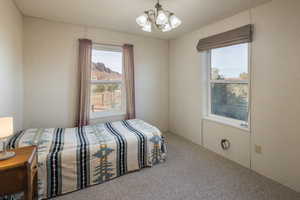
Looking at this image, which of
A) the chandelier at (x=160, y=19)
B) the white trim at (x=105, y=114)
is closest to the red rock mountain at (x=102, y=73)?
the white trim at (x=105, y=114)

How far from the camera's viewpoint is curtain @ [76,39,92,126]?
123 inches

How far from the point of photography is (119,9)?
2.49 meters

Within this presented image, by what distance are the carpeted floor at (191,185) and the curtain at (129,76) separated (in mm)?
1410

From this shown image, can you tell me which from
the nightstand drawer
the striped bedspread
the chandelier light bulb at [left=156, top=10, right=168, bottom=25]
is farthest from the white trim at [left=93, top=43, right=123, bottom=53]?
the nightstand drawer

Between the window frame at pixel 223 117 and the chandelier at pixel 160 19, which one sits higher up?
the chandelier at pixel 160 19

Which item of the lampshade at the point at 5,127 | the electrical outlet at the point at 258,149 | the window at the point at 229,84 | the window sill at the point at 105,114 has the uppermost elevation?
the window at the point at 229,84

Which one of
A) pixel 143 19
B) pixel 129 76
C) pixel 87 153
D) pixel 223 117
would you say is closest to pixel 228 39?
pixel 223 117

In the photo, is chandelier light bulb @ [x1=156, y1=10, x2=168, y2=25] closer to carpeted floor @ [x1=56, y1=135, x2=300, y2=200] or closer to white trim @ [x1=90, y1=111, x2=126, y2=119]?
carpeted floor @ [x1=56, y1=135, x2=300, y2=200]

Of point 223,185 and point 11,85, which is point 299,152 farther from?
point 11,85

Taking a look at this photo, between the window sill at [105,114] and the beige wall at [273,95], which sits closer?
the beige wall at [273,95]

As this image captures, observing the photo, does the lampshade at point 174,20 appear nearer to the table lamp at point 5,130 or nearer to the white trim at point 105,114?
the table lamp at point 5,130

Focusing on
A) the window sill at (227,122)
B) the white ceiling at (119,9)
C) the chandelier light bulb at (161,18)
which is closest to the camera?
the chandelier light bulb at (161,18)

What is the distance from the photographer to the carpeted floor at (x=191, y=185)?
1.94m

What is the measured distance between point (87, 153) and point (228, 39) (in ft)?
8.72
